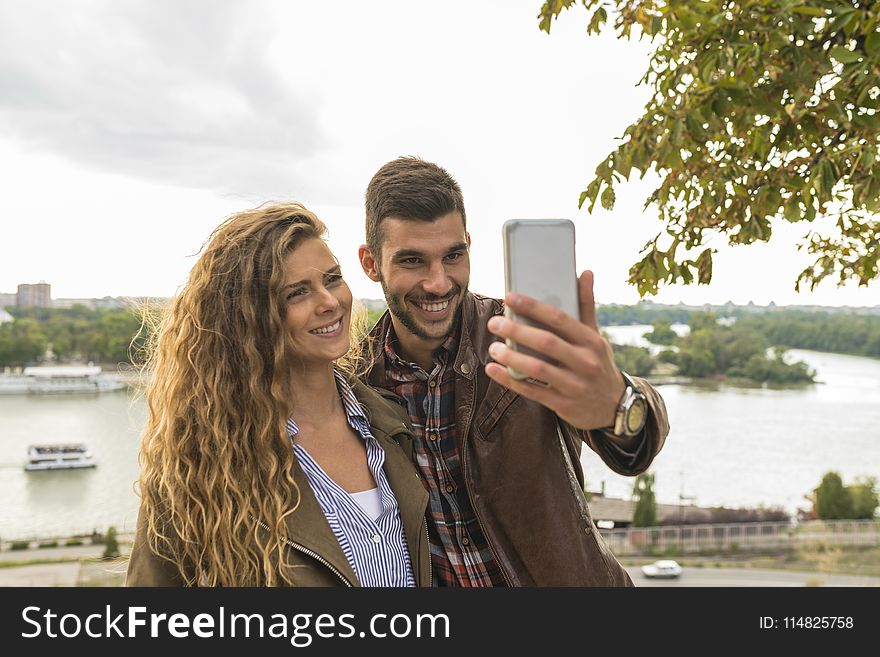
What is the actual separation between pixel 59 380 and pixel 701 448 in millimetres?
51791

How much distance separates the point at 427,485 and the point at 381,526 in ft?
0.95

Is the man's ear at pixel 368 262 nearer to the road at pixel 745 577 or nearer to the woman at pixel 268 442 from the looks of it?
the woman at pixel 268 442

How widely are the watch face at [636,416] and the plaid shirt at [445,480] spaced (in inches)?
34.4

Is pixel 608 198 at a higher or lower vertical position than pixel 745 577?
higher

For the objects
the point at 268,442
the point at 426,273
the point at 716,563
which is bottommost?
the point at 716,563

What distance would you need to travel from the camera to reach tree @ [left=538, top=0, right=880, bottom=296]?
258 centimetres

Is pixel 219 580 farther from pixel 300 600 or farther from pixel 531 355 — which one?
pixel 531 355

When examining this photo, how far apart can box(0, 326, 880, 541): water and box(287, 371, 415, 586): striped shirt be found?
1474 inches

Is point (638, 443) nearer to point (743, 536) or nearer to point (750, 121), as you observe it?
point (750, 121)

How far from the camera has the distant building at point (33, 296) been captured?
42.2 metres

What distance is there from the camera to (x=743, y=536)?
50.7 meters

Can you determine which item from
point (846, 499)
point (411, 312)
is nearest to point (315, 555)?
point (411, 312)

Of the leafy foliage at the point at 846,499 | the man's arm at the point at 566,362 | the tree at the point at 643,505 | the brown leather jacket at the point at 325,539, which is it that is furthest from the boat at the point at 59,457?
the man's arm at the point at 566,362

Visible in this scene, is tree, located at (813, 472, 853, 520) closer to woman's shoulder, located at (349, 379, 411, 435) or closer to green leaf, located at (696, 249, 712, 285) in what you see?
green leaf, located at (696, 249, 712, 285)
